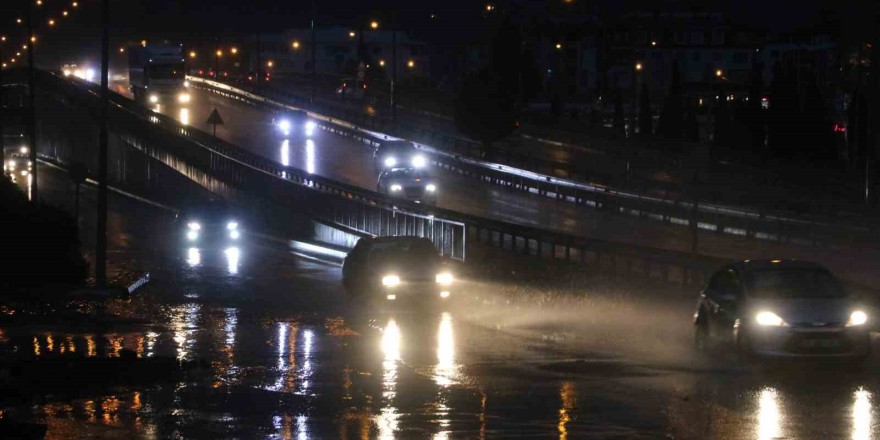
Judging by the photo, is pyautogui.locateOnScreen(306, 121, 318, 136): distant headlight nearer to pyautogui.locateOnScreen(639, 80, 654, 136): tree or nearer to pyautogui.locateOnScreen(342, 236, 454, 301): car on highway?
pyautogui.locateOnScreen(639, 80, 654, 136): tree

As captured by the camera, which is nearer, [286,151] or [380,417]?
[380,417]

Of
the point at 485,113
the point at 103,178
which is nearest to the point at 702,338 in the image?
the point at 103,178

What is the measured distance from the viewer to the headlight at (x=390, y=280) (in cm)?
2702

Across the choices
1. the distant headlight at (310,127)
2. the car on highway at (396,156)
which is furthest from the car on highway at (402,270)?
the distant headlight at (310,127)

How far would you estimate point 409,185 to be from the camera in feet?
186

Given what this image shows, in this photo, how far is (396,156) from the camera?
6544 cm

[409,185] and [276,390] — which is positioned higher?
[409,185]

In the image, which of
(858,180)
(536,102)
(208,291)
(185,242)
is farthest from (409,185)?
(536,102)

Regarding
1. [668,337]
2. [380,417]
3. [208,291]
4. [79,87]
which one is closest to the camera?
[380,417]

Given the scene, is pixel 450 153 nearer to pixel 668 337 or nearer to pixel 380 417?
pixel 668 337

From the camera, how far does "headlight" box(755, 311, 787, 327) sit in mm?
17047

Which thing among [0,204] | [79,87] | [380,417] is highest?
[79,87]

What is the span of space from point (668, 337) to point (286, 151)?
186 feet

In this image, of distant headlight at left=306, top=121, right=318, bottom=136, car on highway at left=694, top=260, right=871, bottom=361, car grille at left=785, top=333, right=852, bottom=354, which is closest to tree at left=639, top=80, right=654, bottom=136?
distant headlight at left=306, top=121, right=318, bottom=136
